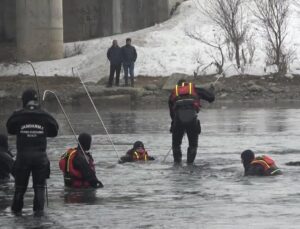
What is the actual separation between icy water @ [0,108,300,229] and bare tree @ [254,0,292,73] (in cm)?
1815

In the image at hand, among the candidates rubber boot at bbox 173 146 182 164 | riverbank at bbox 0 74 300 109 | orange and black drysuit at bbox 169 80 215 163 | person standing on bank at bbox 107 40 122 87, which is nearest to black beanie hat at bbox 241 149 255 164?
orange and black drysuit at bbox 169 80 215 163

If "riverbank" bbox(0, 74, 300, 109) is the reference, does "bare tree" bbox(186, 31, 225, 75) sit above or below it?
above

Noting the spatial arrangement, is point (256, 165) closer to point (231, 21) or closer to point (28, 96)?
point (28, 96)

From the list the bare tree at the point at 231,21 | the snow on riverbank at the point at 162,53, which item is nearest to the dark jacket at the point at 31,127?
the snow on riverbank at the point at 162,53

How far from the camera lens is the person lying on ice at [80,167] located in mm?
15297

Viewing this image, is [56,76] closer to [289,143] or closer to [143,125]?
[143,125]

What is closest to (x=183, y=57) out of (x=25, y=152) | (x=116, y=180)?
(x=116, y=180)

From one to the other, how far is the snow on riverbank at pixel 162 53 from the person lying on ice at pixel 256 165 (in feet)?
90.5

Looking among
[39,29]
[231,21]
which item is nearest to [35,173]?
[231,21]

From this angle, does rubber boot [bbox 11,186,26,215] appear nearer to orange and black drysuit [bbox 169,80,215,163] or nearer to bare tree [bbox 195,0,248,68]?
orange and black drysuit [bbox 169,80,215,163]

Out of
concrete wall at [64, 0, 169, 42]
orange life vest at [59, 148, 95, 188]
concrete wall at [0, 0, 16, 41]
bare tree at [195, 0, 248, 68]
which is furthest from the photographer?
concrete wall at [0, 0, 16, 41]

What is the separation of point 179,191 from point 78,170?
155cm

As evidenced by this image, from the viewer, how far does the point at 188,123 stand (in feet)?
62.4

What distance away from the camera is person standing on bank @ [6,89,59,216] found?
43.1 feet
